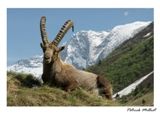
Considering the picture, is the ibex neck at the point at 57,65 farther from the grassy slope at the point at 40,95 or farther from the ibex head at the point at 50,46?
the grassy slope at the point at 40,95

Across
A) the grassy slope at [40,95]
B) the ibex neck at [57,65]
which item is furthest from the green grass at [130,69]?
the grassy slope at [40,95]

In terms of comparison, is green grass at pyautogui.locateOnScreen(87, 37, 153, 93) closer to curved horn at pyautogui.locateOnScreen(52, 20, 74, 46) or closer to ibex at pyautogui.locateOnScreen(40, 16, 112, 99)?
ibex at pyautogui.locateOnScreen(40, 16, 112, 99)

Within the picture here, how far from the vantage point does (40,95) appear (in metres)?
17.3

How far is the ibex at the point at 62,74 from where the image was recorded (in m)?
18.6

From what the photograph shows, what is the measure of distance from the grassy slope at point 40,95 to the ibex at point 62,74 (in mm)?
522

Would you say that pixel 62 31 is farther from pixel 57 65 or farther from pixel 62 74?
pixel 62 74

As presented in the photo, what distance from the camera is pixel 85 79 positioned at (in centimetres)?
1959

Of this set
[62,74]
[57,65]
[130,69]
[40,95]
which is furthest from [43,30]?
[130,69]

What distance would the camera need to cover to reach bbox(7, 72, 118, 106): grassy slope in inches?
670

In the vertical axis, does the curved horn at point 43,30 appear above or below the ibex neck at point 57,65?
above

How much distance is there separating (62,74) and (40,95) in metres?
2.01

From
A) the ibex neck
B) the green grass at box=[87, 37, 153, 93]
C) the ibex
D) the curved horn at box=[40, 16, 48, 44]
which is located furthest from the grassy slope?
the green grass at box=[87, 37, 153, 93]
